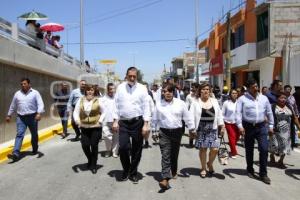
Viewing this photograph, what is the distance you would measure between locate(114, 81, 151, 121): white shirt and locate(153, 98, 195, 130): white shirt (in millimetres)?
241

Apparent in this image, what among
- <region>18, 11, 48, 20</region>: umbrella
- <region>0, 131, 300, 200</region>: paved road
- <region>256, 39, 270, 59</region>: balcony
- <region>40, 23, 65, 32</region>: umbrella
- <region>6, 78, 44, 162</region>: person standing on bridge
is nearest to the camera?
<region>0, 131, 300, 200</region>: paved road

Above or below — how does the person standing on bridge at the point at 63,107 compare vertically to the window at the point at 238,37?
below

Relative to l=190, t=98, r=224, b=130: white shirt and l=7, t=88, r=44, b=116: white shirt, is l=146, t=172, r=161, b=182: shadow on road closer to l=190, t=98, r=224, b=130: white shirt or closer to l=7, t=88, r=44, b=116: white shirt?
l=190, t=98, r=224, b=130: white shirt

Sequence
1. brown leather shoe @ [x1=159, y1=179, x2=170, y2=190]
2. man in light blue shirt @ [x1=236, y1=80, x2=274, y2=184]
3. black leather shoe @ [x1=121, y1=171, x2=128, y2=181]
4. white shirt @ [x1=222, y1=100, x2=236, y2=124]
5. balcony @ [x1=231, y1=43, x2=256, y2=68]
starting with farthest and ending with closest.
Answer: balcony @ [x1=231, y1=43, x2=256, y2=68] → white shirt @ [x1=222, y1=100, x2=236, y2=124] → man in light blue shirt @ [x1=236, y1=80, x2=274, y2=184] → black leather shoe @ [x1=121, y1=171, x2=128, y2=181] → brown leather shoe @ [x1=159, y1=179, x2=170, y2=190]

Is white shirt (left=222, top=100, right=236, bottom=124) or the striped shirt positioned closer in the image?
the striped shirt

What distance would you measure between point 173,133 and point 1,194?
2775 millimetres

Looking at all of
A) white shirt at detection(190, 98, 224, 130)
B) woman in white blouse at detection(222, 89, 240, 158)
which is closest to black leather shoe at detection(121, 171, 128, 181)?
white shirt at detection(190, 98, 224, 130)

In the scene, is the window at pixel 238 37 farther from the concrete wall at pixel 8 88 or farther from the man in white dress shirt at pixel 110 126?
the man in white dress shirt at pixel 110 126

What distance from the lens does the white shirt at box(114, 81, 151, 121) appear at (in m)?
6.97

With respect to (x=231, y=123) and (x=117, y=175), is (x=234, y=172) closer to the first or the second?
(x=117, y=175)

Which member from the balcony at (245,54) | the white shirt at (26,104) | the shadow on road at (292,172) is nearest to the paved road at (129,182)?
the shadow on road at (292,172)

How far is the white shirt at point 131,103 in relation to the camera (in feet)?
22.9

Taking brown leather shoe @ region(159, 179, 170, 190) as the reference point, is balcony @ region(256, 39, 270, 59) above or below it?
above

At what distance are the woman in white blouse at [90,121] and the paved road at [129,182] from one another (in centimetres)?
49
